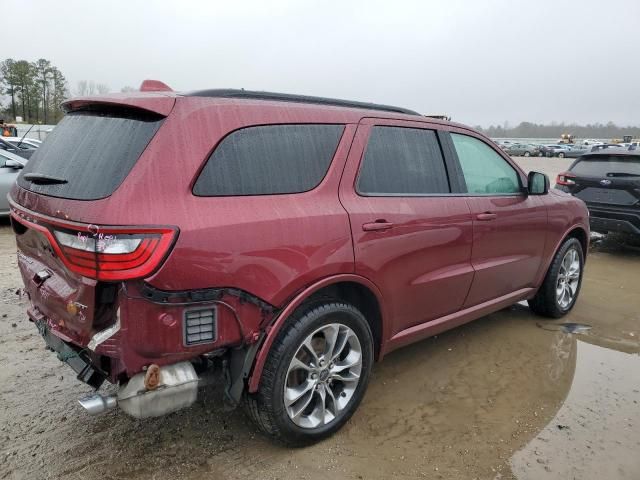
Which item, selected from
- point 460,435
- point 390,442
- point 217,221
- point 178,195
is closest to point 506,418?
point 460,435

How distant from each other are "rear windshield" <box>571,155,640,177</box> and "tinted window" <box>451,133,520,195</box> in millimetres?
4253

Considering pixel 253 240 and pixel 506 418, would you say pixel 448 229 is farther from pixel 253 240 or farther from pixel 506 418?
pixel 253 240

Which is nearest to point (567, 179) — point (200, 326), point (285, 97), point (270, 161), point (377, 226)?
point (377, 226)

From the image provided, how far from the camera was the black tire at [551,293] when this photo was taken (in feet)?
15.3

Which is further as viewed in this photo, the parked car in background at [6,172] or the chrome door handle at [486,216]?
the parked car in background at [6,172]

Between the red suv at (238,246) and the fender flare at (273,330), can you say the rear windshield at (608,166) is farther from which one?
the fender flare at (273,330)

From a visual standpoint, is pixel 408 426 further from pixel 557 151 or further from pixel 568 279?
pixel 557 151

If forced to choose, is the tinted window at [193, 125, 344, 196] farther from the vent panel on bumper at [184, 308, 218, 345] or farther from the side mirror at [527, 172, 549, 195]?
the side mirror at [527, 172, 549, 195]

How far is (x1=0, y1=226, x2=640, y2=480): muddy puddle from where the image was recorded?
2611mm

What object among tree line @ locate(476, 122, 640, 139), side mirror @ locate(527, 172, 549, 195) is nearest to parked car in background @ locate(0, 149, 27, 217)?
side mirror @ locate(527, 172, 549, 195)

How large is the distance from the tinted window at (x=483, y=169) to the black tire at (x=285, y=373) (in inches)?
59.9

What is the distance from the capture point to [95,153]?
2.36 metres

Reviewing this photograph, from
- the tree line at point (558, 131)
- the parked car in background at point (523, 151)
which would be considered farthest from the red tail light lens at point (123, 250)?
the tree line at point (558, 131)

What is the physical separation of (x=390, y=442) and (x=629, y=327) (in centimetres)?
312
